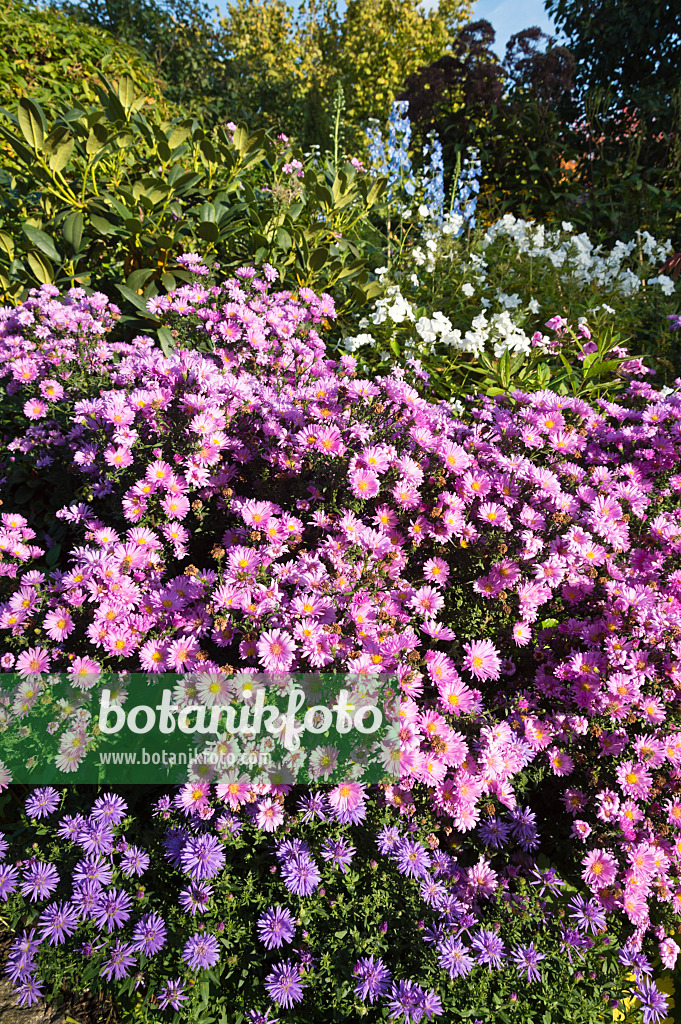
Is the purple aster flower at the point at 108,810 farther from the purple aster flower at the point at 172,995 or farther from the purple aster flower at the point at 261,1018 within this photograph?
the purple aster flower at the point at 261,1018

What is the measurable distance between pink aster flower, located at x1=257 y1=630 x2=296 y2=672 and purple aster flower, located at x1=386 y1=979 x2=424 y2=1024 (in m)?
0.73

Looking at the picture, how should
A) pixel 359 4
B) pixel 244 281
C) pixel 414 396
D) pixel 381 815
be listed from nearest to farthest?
pixel 381 815
pixel 414 396
pixel 244 281
pixel 359 4

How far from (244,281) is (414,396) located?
4.18 ft

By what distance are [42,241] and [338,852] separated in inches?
119

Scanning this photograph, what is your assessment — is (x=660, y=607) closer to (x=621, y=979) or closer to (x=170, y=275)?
(x=621, y=979)

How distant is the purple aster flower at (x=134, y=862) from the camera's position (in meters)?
1.49

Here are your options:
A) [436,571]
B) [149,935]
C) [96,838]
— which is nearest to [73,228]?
[436,571]

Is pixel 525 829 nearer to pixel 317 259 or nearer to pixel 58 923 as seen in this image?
pixel 58 923

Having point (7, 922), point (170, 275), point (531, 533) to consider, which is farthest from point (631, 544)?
point (170, 275)

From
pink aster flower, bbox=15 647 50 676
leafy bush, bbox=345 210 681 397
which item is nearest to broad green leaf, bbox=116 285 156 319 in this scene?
leafy bush, bbox=345 210 681 397

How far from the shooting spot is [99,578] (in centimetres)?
177

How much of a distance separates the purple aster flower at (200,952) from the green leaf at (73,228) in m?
3.03

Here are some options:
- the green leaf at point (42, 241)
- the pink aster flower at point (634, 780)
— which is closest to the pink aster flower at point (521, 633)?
the pink aster flower at point (634, 780)

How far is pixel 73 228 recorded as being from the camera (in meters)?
3.01
